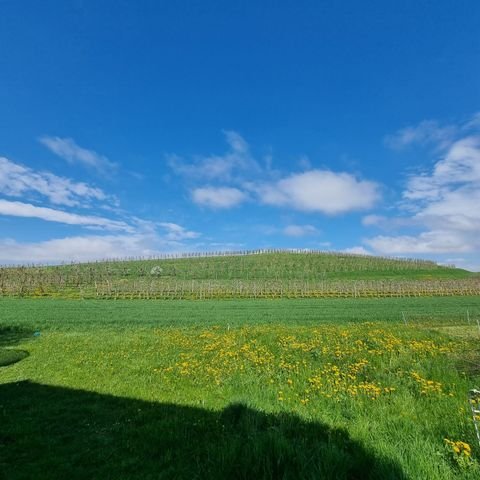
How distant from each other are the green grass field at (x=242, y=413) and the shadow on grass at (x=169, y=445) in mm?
18

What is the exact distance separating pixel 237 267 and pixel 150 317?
70.3 m

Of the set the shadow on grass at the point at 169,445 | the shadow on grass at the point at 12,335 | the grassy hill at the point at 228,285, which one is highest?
the grassy hill at the point at 228,285

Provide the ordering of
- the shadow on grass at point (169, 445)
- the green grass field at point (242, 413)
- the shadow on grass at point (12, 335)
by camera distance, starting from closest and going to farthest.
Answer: the shadow on grass at point (169, 445), the green grass field at point (242, 413), the shadow on grass at point (12, 335)

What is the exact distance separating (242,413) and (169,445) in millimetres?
1322

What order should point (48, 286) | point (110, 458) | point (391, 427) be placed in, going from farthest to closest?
point (48, 286), point (391, 427), point (110, 458)

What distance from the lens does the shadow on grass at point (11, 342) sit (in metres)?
12.5

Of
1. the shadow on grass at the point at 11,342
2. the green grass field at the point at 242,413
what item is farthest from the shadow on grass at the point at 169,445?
the shadow on grass at the point at 11,342

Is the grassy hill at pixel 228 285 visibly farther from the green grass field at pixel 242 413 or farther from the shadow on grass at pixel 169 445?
the shadow on grass at pixel 169 445

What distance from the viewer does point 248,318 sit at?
101 feet

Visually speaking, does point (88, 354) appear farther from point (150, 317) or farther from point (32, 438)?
point (150, 317)

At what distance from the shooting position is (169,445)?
5.31 m

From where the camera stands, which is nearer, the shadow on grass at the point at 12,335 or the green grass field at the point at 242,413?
the green grass field at the point at 242,413

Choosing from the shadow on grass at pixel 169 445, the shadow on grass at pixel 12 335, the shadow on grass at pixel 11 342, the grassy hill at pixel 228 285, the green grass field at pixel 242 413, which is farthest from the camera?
the grassy hill at pixel 228 285

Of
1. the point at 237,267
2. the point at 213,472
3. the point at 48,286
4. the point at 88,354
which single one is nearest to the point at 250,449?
the point at 213,472
